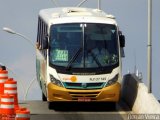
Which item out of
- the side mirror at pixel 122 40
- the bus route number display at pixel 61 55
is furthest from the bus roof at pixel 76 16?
the bus route number display at pixel 61 55

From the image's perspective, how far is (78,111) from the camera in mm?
29047

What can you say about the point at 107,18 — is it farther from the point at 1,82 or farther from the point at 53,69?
the point at 1,82

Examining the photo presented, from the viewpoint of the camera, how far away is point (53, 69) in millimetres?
28875

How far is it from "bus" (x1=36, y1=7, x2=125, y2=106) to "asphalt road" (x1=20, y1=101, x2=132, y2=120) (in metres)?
0.44

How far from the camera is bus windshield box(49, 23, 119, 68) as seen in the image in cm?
2902

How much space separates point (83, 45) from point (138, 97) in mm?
2395

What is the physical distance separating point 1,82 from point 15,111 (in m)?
6.48

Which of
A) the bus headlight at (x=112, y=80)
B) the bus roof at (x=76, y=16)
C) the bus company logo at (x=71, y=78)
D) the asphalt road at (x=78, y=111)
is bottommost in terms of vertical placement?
the asphalt road at (x=78, y=111)

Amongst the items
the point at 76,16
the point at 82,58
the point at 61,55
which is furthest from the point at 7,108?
the point at 76,16

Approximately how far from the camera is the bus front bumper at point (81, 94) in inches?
1128

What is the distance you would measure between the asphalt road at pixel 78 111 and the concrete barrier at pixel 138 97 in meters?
0.32

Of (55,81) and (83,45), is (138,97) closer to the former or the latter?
(83,45)

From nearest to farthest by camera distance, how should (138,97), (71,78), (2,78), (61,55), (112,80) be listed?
(2,78), (138,97), (71,78), (112,80), (61,55)

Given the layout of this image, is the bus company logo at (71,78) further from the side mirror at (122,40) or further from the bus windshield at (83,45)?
the side mirror at (122,40)
